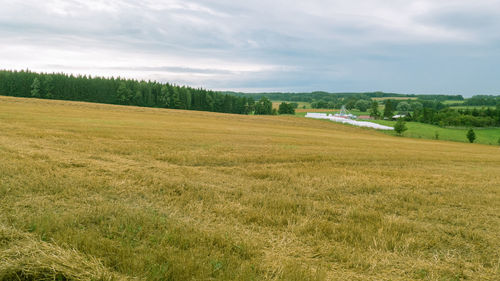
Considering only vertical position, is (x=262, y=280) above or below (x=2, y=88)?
below

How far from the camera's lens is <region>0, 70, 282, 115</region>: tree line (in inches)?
3824

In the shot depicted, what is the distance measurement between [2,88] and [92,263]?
122 m

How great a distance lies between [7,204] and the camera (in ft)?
20.5

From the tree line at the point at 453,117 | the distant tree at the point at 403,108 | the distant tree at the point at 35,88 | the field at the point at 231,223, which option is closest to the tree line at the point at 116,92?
the distant tree at the point at 35,88

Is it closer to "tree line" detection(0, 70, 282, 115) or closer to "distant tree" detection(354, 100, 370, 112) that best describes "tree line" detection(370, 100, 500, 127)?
"distant tree" detection(354, 100, 370, 112)

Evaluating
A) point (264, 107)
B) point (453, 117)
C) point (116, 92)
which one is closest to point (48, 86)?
point (116, 92)

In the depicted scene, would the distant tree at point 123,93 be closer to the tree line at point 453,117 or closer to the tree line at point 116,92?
the tree line at point 116,92

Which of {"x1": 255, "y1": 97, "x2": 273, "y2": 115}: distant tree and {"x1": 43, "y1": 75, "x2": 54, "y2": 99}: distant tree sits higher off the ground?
{"x1": 43, "y1": 75, "x2": 54, "y2": 99}: distant tree

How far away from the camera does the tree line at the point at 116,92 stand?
97125mm

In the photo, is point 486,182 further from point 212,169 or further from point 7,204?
point 7,204

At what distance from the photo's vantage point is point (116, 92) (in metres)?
107

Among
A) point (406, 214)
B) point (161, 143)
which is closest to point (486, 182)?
point (406, 214)

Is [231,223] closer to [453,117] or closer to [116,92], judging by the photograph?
[116,92]

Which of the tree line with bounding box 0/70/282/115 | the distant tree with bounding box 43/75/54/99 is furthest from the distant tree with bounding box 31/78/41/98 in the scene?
the distant tree with bounding box 43/75/54/99
